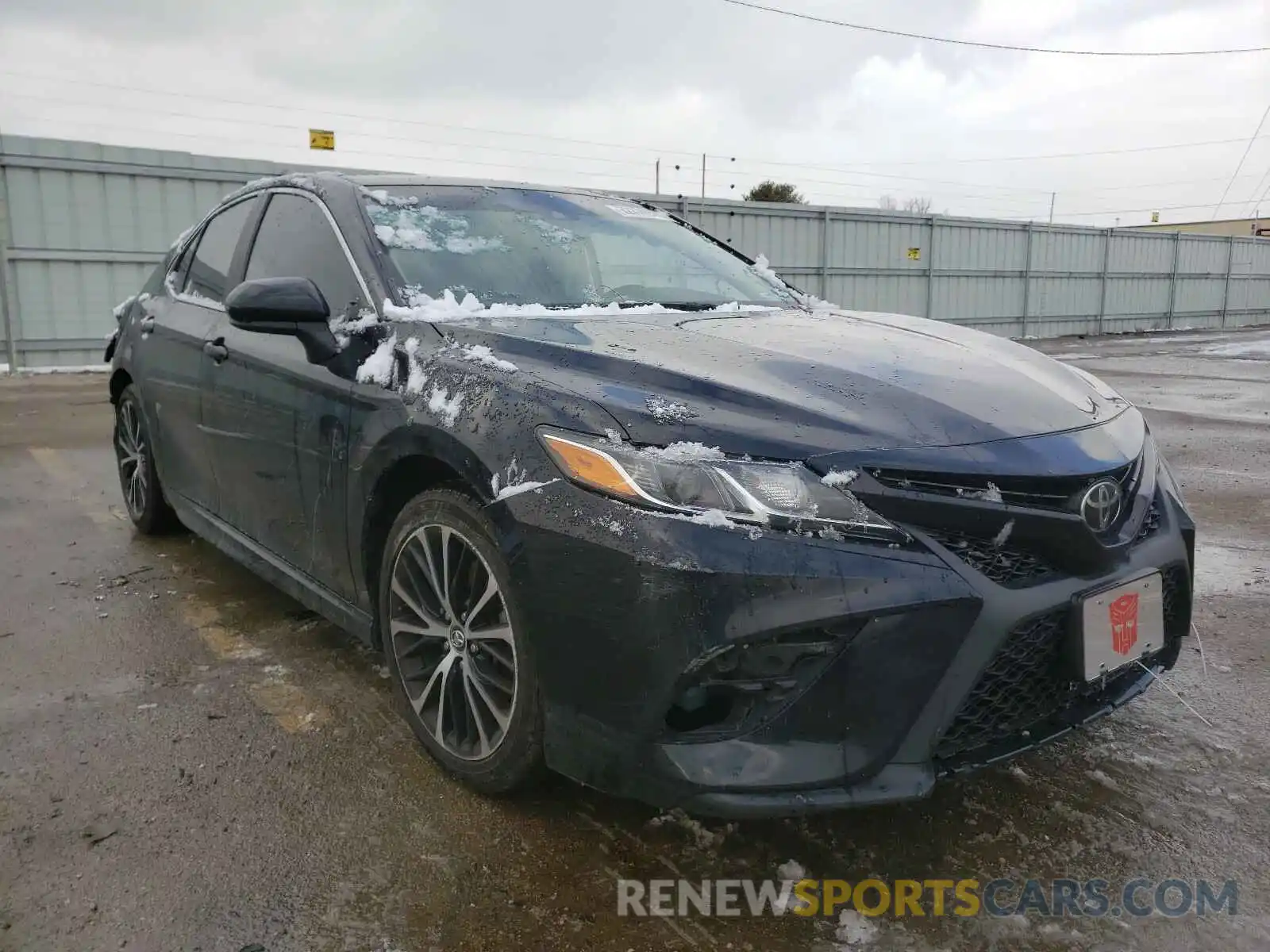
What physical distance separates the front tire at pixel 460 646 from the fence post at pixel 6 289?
12191 millimetres

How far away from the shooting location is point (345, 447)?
2.58 m

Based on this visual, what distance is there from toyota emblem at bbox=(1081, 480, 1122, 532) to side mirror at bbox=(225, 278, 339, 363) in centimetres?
193

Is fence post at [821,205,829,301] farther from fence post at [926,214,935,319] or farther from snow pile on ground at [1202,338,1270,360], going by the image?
snow pile on ground at [1202,338,1270,360]

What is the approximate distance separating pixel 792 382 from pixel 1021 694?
31.6 inches

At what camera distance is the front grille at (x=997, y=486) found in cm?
184

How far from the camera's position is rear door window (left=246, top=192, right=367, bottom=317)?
277 cm

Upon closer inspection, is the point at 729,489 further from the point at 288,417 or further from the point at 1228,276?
the point at 1228,276

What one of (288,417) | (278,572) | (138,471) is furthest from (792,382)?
(138,471)

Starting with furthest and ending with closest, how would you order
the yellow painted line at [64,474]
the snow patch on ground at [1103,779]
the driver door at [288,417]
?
the yellow painted line at [64,474] < the driver door at [288,417] < the snow patch on ground at [1103,779]

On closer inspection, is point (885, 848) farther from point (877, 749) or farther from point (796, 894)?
point (877, 749)

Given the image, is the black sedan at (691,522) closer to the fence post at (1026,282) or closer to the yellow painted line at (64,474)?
the yellow painted line at (64,474)

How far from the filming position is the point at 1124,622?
2.03 m

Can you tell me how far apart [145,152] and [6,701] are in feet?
40.5

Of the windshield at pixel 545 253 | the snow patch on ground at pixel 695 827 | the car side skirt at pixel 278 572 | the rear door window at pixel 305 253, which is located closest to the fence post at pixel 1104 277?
the windshield at pixel 545 253
